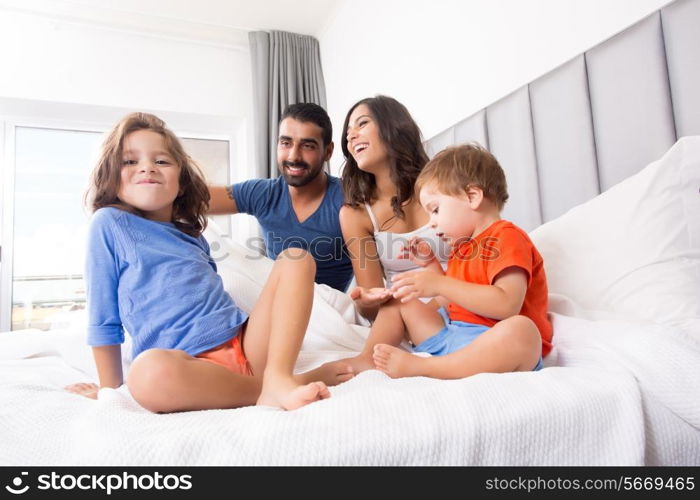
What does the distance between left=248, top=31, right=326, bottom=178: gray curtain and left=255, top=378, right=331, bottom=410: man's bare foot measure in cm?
264

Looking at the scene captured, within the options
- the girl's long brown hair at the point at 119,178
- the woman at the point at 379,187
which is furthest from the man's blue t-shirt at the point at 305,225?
the girl's long brown hair at the point at 119,178

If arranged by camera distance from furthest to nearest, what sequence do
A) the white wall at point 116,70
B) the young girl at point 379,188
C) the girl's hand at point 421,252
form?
the white wall at point 116,70 → the young girl at point 379,188 → the girl's hand at point 421,252

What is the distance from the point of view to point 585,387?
679mm

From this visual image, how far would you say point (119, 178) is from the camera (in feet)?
3.75

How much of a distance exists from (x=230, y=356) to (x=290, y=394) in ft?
0.93

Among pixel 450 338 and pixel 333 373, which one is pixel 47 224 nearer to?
pixel 333 373

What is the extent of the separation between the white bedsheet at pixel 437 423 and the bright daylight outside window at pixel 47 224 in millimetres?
2795

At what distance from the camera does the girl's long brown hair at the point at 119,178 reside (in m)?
1.14

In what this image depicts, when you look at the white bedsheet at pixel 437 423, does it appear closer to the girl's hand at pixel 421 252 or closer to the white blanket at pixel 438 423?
the white blanket at pixel 438 423

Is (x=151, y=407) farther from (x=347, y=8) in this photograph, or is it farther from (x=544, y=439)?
(x=347, y=8)

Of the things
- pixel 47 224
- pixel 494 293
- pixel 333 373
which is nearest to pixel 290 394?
pixel 333 373

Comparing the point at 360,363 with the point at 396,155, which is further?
the point at 396,155
